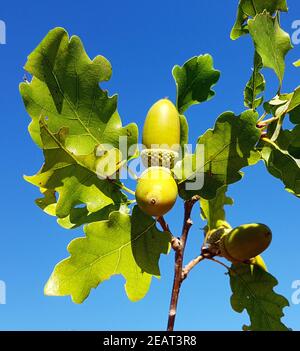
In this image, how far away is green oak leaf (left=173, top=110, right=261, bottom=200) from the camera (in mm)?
1570

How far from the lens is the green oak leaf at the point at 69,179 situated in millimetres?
1611

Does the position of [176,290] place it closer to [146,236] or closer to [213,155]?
[146,236]

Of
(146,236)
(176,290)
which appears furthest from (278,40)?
(176,290)

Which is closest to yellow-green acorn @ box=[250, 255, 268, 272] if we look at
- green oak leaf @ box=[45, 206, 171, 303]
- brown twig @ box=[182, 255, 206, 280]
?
brown twig @ box=[182, 255, 206, 280]

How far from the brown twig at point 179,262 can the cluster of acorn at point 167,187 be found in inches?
6.5

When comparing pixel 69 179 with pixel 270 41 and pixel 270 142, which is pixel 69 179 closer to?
pixel 270 142

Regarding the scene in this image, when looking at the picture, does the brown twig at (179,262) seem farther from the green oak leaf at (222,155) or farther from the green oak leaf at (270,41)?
the green oak leaf at (270,41)

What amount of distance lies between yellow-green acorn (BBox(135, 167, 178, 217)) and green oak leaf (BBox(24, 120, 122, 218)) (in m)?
0.27

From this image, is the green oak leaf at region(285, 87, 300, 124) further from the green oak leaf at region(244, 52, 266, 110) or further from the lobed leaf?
the lobed leaf

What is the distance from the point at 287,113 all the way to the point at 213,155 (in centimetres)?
38

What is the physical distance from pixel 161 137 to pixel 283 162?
44 cm

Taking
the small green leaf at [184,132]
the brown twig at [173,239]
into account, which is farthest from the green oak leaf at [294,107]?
the brown twig at [173,239]

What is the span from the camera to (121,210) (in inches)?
74.0

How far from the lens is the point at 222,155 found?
1614mm
